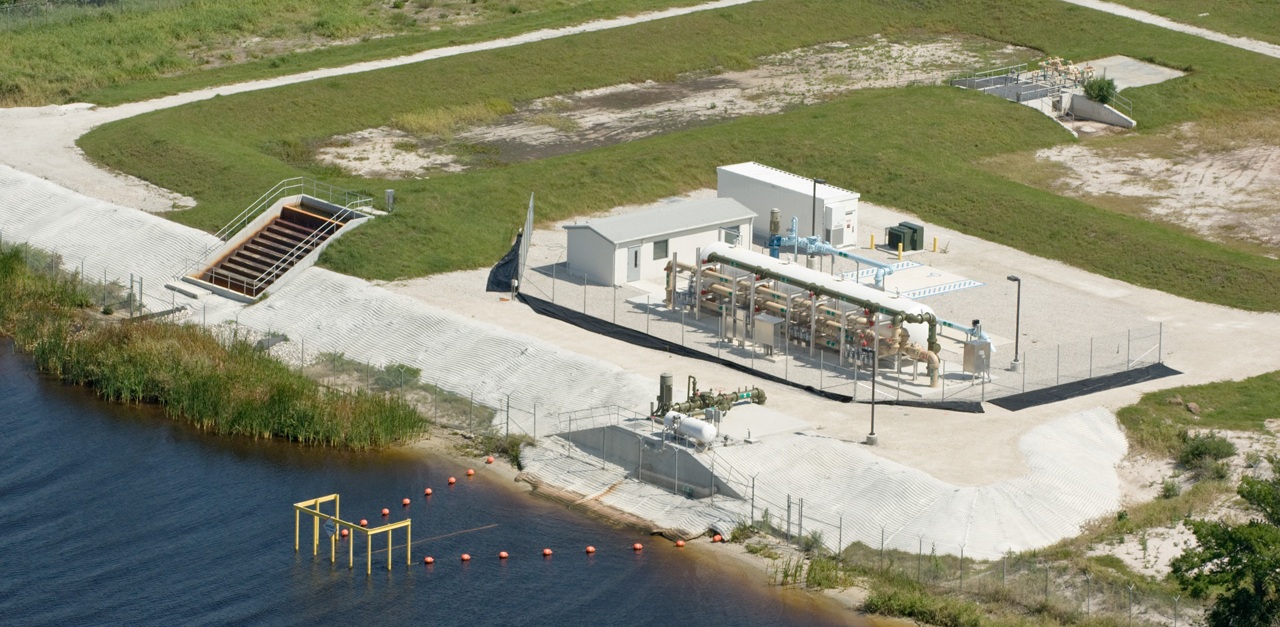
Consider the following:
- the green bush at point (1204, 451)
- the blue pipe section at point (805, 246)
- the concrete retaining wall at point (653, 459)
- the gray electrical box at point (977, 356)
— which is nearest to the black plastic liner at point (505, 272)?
the blue pipe section at point (805, 246)

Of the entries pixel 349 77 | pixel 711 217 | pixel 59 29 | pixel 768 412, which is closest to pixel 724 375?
pixel 768 412

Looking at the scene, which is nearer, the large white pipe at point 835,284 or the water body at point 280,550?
the water body at point 280,550

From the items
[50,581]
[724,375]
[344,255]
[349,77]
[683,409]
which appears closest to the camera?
[50,581]

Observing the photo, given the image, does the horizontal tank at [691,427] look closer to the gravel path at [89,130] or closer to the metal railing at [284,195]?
the metal railing at [284,195]

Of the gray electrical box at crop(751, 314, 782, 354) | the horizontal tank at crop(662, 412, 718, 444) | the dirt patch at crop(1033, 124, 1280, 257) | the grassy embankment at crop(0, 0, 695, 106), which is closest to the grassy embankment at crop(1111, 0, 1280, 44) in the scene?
the dirt patch at crop(1033, 124, 1280, 257)

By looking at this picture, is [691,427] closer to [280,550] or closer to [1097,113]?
[280,550]

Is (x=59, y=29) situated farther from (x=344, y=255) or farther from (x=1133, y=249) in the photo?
(x=1133, y=249)

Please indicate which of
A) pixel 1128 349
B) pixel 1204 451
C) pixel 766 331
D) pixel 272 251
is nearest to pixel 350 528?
pixel 766 331

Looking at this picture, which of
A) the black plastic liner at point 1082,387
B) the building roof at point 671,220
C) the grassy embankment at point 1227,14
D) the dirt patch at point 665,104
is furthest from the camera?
the grassy embankment at point 1227,14
